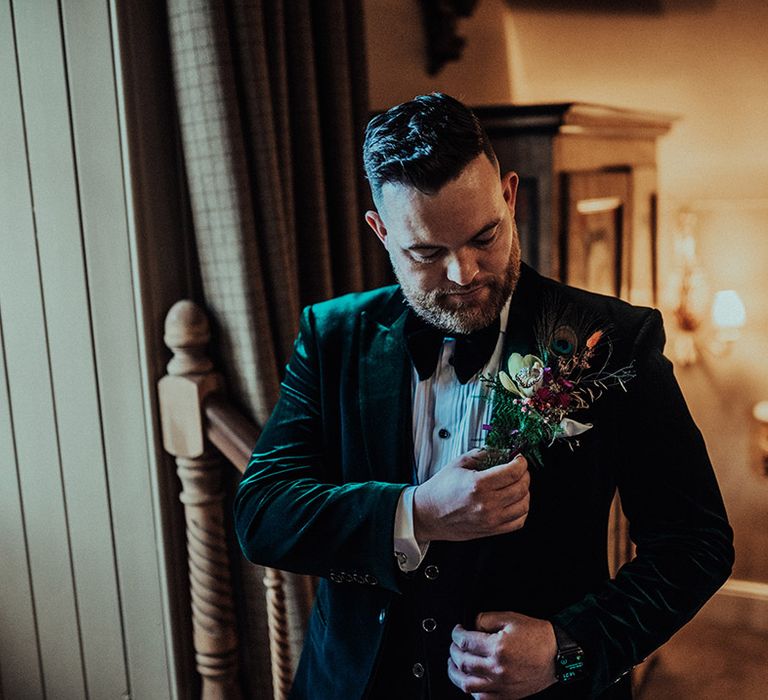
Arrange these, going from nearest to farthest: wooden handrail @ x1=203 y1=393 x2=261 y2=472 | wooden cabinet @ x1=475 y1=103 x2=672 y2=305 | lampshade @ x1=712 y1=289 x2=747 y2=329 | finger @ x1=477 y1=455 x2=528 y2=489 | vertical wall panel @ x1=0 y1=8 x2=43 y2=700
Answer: finger @ x1=477 y1=455 x2=528 y2=489, wooden handrail @ x1=203 y1=393 x2=261 y2=472, vertical wall panel @ x1=0 y1=8 x2=43 y2=700, wooden cabinet @ x1=475 y1=103 x2=672 y2=305, lampshade @ x1=712 y1=289 x2=747 y2=329

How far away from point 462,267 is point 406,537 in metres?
0.36

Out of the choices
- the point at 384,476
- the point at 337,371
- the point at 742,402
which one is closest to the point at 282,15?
the point at 337,371

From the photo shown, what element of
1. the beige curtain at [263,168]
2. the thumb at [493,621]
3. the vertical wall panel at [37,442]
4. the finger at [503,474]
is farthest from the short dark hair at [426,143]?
the vertical wall panel at [37,442]

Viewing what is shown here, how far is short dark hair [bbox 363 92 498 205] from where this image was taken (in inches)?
45.1

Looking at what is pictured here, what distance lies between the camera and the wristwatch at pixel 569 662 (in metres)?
1.17

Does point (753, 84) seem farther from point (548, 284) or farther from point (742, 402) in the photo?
point (548, 284)

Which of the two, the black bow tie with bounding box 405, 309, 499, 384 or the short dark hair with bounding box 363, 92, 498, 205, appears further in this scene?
the black bow tie with bounding box 405, 309, 499, 384

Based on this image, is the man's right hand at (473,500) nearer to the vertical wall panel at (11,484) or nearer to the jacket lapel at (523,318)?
the jacket lapel at (523,318)

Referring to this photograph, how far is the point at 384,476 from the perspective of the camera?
50.9 inches

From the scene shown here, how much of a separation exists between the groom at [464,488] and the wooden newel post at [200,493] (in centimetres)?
65

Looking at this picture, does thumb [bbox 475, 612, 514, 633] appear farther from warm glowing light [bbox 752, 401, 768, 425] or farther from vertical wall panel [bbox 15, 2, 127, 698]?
warm glowing light [bbox 752, 401, 768, 425]

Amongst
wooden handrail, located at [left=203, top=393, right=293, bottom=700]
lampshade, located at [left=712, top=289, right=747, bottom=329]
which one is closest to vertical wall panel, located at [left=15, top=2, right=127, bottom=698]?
wooden handrail, located at [left=203, top=393, right=293, bottom=700]

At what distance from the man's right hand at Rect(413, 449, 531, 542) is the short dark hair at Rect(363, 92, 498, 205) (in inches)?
13.9

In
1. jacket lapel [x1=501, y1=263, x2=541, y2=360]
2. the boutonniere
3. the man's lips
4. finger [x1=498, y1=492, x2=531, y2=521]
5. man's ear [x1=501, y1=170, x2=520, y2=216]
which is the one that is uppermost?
man's ear [x1=501, y1=170, x2=520, y2=216]
